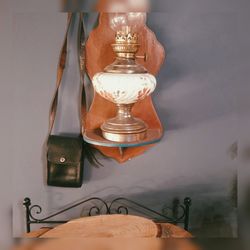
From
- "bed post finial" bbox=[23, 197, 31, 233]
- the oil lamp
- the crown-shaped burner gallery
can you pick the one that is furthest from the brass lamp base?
"bed post finial" bbox=[23, 197, 31, 233]

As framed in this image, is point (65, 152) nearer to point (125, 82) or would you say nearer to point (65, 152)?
point (65, 152)

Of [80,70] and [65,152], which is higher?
[80,70]

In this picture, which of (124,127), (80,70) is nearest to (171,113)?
(124,127)

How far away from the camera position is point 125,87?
0.64 meters

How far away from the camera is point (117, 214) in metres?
0.78

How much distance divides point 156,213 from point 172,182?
9 centimetres

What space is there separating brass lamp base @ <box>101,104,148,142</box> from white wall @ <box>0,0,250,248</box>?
0.09 m

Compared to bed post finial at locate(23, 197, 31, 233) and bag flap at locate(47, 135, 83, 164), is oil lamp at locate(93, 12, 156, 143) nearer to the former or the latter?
bag flap at locate(47, 135, 83, 164)

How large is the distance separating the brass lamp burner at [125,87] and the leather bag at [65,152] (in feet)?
0.29

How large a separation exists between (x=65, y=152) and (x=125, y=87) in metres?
0.23

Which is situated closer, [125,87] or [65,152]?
[125,87]

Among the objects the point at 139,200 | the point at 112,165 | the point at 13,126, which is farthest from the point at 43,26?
the point at 139,200

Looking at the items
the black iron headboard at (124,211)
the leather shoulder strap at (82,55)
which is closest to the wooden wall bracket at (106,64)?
the leather shoulder strap at (82,55)

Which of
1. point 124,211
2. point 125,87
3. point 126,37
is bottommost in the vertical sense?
point 124,211
